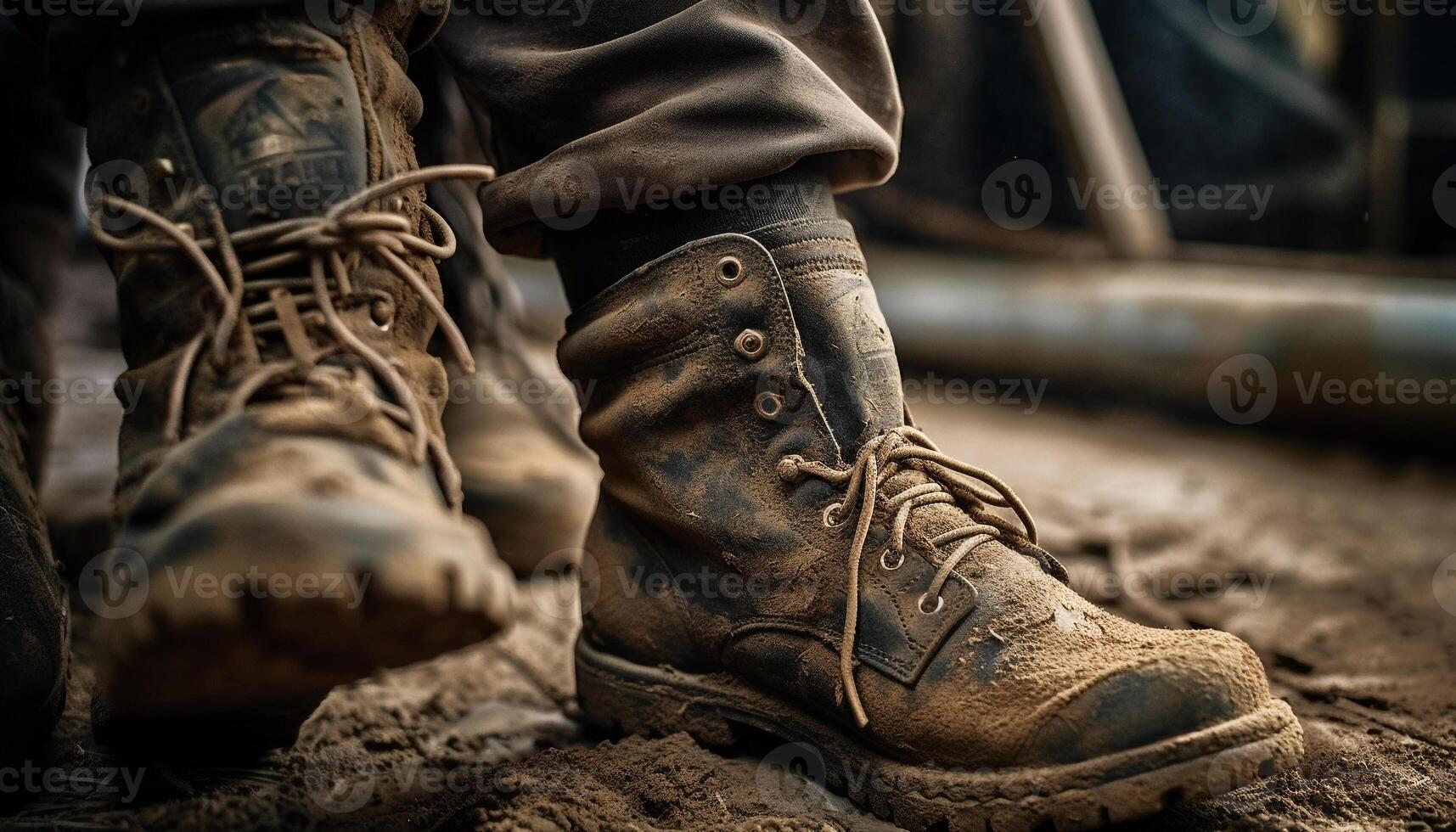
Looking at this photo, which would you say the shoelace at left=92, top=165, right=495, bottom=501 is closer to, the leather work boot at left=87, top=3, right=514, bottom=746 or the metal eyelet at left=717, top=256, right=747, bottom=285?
the leather work boot at left=87, top=3, right=514, bottom=746

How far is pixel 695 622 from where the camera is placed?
882mm

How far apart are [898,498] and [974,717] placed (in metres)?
0.16

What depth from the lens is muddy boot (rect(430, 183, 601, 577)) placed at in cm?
137

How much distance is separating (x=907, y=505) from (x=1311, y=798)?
361 millimetres

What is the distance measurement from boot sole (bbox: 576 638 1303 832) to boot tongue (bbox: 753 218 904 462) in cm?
22

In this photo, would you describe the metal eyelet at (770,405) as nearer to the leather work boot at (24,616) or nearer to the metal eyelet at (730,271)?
the metal eyelet at (730,271)

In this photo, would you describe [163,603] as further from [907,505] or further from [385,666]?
[907,505]

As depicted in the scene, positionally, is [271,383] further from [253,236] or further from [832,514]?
[832,514]

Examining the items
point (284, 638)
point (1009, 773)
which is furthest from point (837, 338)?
point (284, 638)

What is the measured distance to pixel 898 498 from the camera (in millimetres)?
793

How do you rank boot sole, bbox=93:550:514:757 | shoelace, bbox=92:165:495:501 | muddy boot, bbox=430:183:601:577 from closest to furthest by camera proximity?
1. boot sole, bbox=93:550:514:757
2. shoelace, bbox=92:165:495:501
3. muddy boot, bbox=430:183:601:577

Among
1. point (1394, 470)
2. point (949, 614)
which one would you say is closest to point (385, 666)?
point (949, 614)

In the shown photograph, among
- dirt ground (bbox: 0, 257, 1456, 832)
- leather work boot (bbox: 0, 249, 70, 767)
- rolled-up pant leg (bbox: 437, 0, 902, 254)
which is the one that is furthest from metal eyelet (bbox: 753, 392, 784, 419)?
leather work boot (bbox: 0, 249, 70, 767)

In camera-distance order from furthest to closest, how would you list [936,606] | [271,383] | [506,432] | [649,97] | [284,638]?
[506,432] < [649,97] < [936,606] < [271,383] < [284,638]
